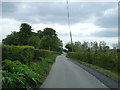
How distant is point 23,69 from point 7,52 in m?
3.15

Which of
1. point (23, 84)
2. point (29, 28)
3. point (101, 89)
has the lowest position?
point (101, 89)

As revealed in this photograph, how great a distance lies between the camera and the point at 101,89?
8.59m

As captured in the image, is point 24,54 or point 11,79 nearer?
point 11,79

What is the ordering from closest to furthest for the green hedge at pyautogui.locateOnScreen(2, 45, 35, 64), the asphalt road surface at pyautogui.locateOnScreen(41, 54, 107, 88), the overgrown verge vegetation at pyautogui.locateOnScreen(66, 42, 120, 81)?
1. the asphalt road surface at pyautogui.locateOnScreen(41, 54, 107, 88)
2. the green hedge at pyautogui.locateOnScreen(2, 45, 35, 64)
3. the overgrown verge vegetation at pyautogui.locateOnScreen(66, 42, 120, 81)

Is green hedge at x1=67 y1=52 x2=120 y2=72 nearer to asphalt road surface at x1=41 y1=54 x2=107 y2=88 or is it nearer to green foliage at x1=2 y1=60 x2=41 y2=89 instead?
asphalt road surface at x1=41 y1=54 x2=107 y2=88

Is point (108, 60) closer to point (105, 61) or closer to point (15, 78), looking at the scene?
point (105, 61)

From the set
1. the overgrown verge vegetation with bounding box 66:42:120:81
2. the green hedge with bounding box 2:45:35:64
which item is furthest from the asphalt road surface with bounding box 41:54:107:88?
the green hedge with bounding box 2:45:35:64

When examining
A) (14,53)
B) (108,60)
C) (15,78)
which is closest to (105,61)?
(108,60)

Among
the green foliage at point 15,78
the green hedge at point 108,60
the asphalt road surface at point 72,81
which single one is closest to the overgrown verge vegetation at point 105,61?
the green hedge at point 108,60

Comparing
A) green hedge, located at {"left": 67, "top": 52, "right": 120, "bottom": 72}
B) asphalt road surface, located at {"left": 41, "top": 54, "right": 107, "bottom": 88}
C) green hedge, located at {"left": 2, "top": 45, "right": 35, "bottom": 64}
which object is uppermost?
green hedge, located at {"left": 2, "top": 45, "right": 35, "bottom": 64}

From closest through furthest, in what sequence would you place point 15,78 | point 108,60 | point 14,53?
point 15,78, point 14,53, point 108,60

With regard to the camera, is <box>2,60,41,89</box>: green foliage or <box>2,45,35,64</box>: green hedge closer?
<box>2,60,41,89</box>: green foliage

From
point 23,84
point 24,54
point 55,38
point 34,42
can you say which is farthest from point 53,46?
point 23,84

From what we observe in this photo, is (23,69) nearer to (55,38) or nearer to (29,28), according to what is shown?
(29,28)
